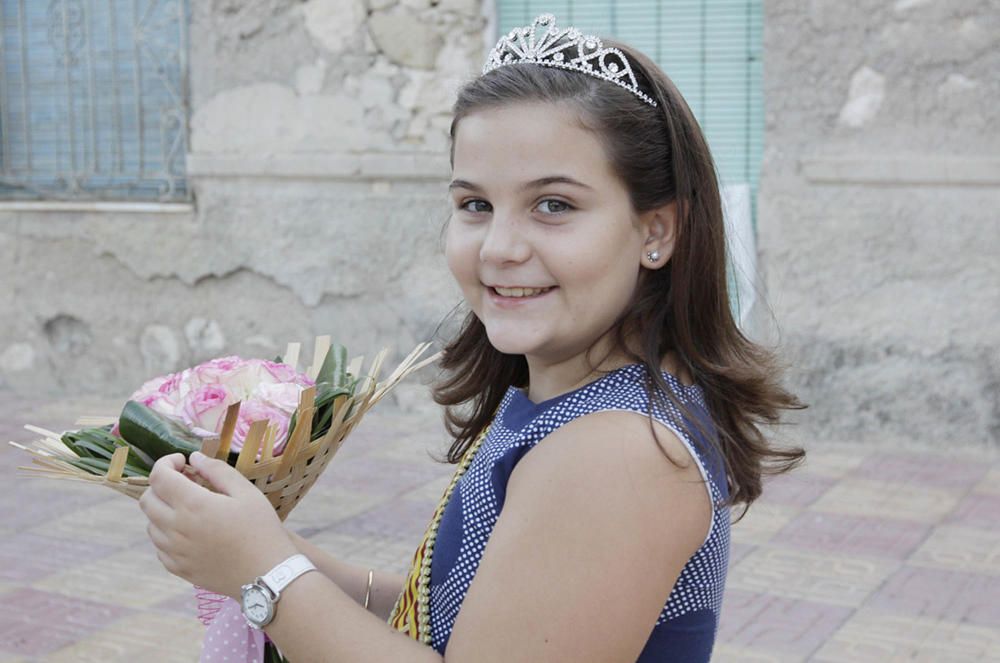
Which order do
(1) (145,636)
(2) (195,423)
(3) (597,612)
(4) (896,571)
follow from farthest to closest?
(4) (896,571) → (1) (145,636) → (2) (195,423) → (3) (597,612)

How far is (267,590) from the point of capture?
56.9 inches

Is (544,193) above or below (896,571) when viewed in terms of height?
above

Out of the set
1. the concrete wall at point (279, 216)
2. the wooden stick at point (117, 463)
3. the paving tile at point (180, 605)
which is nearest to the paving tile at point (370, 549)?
the paving tile at point (180, 605)

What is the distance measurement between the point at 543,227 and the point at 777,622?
271 cm

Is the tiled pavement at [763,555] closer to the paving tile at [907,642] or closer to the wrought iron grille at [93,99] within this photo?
the paving tile at [907,642]

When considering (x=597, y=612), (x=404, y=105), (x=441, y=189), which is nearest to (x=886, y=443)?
(x=441, y=189)

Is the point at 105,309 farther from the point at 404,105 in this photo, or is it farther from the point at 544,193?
the point at 544,193

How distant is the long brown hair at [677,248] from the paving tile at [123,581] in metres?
2.96

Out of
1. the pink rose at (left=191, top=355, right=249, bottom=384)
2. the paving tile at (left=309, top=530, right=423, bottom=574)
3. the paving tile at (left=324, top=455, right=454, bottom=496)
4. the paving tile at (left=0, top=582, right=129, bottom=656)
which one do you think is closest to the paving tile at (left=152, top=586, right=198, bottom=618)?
the paving tile at (left=0, top=582, right=129, bottom=656)

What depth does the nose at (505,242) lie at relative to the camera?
151 cm

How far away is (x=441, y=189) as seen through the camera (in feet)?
21.0

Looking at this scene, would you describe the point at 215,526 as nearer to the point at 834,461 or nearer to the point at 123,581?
the point at 123,581

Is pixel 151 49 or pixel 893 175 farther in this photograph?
pixel 151 49

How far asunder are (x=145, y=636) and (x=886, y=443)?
351cm
